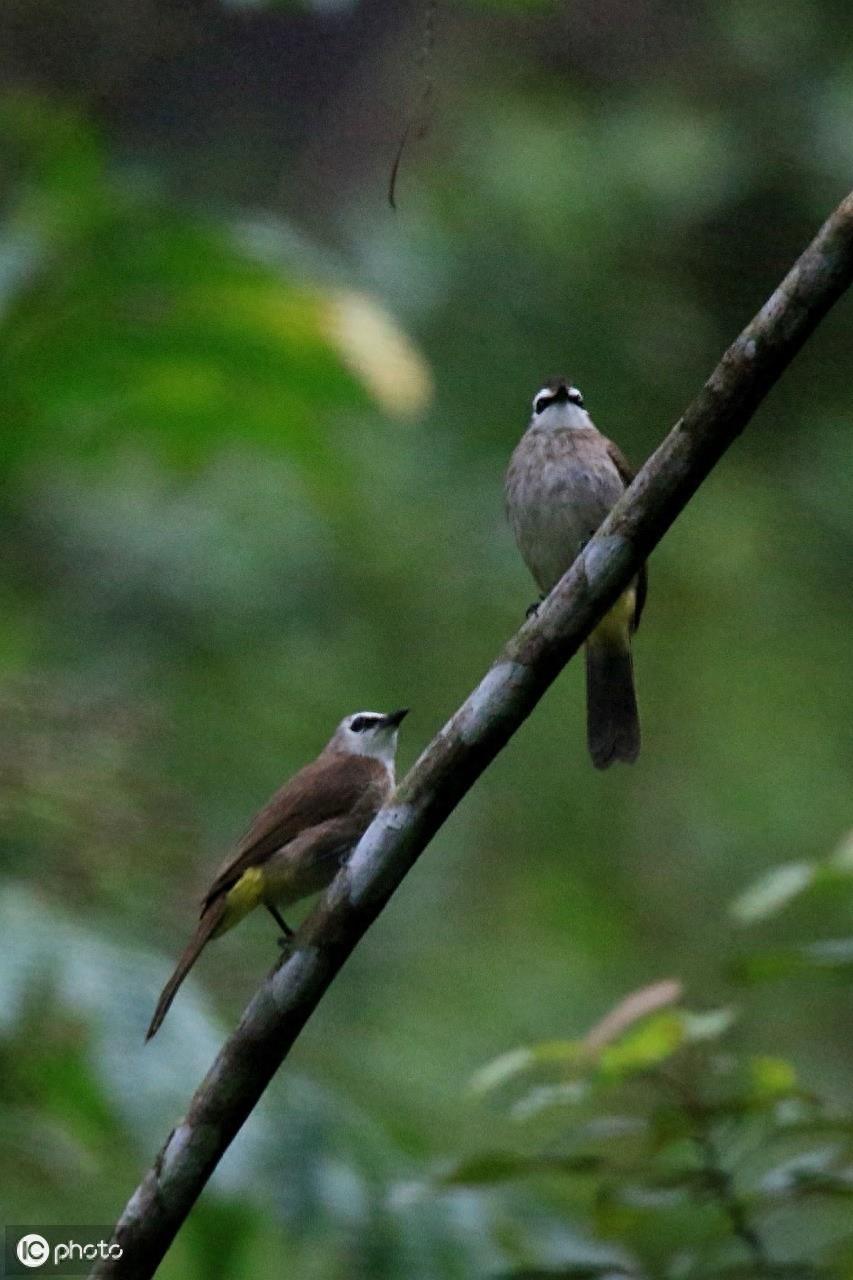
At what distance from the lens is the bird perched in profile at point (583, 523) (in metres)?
5.22

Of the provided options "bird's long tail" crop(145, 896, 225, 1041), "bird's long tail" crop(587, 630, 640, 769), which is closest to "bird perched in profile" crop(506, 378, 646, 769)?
"bird's long tail" crop(587, 630, 640, 769)

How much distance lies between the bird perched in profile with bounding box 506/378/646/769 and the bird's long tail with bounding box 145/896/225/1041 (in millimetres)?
1009

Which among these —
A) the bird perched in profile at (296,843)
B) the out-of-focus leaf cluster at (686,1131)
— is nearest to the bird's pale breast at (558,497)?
the bird perched in profile at (296,843)

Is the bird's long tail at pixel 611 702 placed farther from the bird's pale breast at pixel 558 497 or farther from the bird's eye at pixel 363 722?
the bird's eye at pixel 363 722

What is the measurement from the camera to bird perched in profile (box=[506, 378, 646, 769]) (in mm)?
5223

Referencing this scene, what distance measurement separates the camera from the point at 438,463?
9.21 metres

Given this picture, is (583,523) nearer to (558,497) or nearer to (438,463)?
(558,497)

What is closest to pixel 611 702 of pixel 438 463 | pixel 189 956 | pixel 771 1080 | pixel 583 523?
pixel 583 523

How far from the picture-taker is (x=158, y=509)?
920cm

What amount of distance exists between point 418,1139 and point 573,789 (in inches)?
159

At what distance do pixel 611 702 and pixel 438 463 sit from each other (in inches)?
160

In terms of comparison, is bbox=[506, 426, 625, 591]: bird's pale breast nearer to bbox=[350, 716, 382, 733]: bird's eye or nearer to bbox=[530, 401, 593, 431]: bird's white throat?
bbox=[530, 401, 593, 431]: bird's white throat

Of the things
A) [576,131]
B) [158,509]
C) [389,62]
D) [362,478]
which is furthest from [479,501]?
[389,62]

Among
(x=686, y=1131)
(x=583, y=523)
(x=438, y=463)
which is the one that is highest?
(x=438, y=463)
